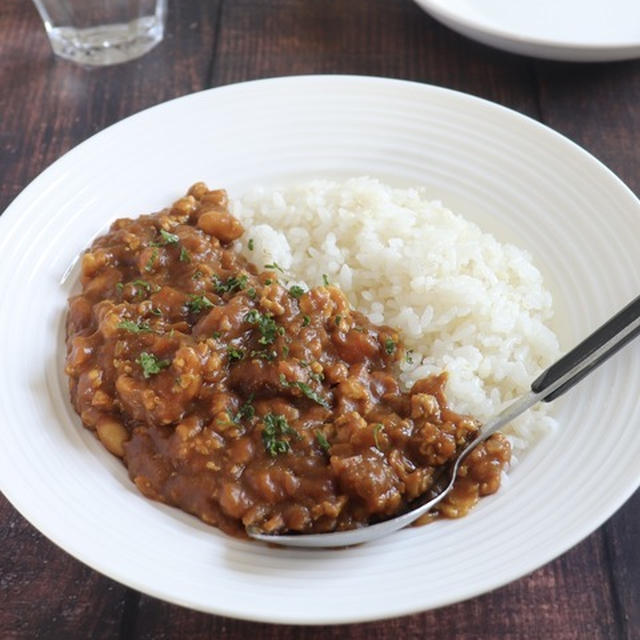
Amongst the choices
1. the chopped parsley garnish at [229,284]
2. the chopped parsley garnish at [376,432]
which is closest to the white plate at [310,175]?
the chopped parsley garnish at [376,432]

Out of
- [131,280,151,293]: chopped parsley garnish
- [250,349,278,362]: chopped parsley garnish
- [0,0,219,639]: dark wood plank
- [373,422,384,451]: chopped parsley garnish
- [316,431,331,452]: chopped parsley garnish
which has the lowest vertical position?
[0,0,219,639]: dark wood plank

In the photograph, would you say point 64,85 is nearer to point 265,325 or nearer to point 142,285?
point 142,285

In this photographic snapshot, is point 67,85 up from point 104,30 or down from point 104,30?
down

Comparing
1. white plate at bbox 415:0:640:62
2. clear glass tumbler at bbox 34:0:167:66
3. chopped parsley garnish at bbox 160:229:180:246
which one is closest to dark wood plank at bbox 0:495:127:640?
chopped parsley garnish at bbox 160:229:180:246

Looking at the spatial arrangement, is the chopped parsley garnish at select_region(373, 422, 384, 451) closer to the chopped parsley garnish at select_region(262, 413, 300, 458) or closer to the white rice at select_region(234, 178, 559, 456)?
the chopped parsley garnish at select_region(262, 413, 300, 458)

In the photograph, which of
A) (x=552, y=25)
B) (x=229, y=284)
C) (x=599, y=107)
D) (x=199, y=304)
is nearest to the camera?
(x=199, y=304)

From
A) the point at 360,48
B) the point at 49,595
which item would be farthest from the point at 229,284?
the point at 360,48
